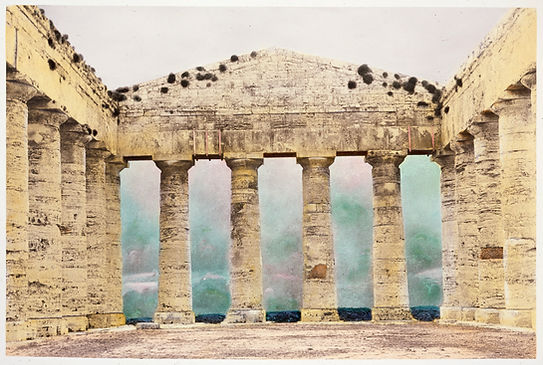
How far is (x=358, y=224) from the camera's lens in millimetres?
55969

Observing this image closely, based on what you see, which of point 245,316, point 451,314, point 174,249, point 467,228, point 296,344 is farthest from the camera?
point 174,249

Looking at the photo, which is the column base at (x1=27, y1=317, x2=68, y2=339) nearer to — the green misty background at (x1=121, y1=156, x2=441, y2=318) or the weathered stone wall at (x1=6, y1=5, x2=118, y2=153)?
the weathered stone wall at (x1=6, y1=5, x2=118, y2=153)

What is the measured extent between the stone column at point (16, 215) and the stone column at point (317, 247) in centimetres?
1286

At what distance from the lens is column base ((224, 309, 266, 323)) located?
33.3m

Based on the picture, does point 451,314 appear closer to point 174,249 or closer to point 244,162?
point 244,162

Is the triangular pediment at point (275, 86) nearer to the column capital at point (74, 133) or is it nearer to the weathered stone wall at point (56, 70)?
the weathered stone wall at point (56, 70)

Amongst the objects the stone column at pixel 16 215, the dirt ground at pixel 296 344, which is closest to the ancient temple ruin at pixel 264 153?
the dirt ground at pixel 296 344

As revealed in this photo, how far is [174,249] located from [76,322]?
20.2 feet

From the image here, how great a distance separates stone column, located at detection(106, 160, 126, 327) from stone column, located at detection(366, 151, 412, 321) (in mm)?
9173

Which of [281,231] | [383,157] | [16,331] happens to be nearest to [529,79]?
[383,157]

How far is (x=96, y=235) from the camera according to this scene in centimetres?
3234

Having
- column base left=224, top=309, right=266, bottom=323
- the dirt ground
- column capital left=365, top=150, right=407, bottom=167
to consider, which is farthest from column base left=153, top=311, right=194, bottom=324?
column capital left=365, top=150, right=407, bottom=167

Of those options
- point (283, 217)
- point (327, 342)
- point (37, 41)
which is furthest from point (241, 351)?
point (283, 217)

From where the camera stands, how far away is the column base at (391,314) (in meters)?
33.7
